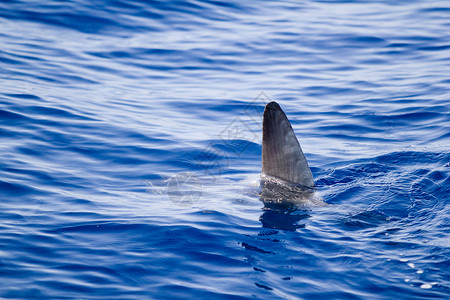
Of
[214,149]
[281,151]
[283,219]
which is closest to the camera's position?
[283,219]

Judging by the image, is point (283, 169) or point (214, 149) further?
point (214, 149)

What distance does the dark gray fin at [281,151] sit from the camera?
280 inches

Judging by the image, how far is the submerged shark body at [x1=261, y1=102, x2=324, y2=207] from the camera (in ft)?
23.6

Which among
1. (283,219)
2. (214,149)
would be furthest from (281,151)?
(214,149)

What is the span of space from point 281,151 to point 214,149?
3.35m

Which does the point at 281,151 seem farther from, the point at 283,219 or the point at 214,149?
the point at 214,149

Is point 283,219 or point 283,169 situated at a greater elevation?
point 283,169

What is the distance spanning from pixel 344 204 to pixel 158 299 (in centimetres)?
333

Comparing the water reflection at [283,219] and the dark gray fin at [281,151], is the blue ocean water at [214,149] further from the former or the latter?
the dark gray fin at [281,151]

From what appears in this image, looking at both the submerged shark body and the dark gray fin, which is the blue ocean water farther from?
the dark gray fin

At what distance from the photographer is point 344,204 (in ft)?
24.9

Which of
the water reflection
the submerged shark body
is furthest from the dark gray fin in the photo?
the water reflection

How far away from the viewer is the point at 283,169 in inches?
293

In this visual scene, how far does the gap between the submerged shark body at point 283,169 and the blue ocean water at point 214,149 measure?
251mm
